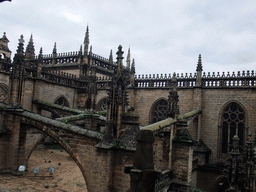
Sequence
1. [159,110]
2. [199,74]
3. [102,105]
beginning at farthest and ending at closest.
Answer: [102,105] → [159,110] → [199,74]

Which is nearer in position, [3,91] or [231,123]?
[3,91]

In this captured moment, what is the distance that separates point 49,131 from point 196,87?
45.5ft

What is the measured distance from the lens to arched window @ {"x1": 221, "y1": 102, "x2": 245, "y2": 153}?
1969 centimetres

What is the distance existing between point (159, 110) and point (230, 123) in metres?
6.85

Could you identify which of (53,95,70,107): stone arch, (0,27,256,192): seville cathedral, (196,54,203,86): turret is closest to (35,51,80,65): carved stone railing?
(0,27,256,192): seville cathedral

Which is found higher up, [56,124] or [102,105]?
[102,105]

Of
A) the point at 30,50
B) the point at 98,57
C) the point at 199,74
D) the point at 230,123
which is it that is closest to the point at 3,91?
the point at 98,57

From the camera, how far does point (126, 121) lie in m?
11.1

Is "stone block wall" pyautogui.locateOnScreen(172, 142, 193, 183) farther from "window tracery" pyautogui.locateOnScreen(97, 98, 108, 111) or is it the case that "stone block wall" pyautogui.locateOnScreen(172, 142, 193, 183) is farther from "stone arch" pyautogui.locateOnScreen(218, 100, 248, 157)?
"window tracery" pyautogui.locateOnScreen(97, 98, 108, 111)

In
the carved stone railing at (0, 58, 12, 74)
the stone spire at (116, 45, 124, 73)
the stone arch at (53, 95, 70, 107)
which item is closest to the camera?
the stone spire at (116, 45, 124, 73)

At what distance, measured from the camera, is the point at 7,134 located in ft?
46.4

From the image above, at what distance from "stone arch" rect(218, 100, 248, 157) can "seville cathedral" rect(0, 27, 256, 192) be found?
0.08 m

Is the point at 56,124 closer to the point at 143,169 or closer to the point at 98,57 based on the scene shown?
the point at 143,169

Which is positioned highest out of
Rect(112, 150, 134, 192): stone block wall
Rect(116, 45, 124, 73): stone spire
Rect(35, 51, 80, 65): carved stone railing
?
Rect(35, 51, 80, 65): carved stone railing
